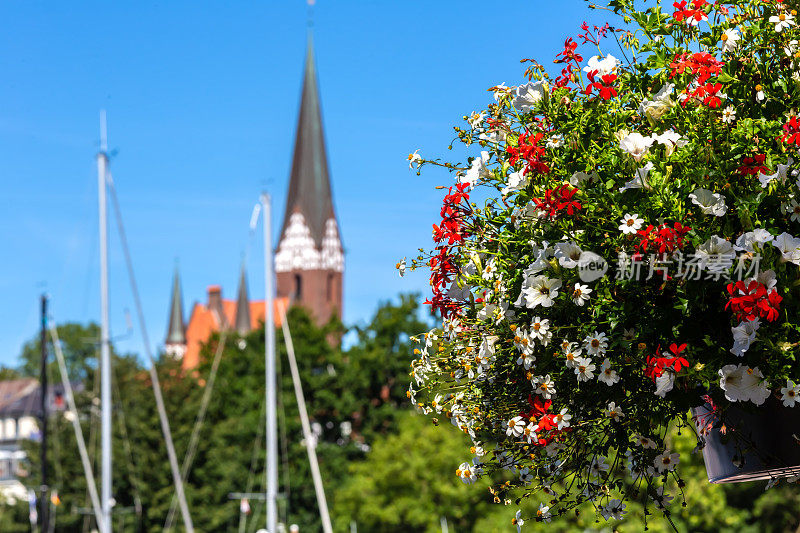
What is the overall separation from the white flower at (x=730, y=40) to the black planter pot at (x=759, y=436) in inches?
31.5

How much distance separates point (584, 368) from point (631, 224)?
1.12ft

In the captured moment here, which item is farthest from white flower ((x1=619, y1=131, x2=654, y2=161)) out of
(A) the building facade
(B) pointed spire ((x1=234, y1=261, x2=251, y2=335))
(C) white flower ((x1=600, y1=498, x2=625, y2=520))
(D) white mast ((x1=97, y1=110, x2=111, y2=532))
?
(B) pointed spire ((x1=234, y1=261, x2=251, y2=335))

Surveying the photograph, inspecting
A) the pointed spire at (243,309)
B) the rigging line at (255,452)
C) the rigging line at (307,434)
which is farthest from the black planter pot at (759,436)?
the pointed spire at (243,309)

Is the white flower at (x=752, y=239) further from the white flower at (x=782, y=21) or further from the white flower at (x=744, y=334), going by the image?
the white flower at (x=782, y=21)

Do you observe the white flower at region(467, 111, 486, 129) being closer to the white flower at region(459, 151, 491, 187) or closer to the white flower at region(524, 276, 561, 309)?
the white flower at region(459, 151, 491, 187)

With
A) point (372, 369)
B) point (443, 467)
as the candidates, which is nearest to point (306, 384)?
point (372, 369)

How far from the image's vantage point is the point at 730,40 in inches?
95.4

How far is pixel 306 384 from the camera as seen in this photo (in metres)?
45.3

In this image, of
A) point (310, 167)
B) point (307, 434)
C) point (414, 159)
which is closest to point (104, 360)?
point (307, 434)

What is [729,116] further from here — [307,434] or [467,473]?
[307,434]

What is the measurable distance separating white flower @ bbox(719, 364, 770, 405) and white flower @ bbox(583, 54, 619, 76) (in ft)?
2.54

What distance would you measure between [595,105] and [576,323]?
51cm

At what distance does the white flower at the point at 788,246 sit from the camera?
80.5 inches

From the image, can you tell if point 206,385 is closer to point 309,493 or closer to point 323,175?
point 309,493
